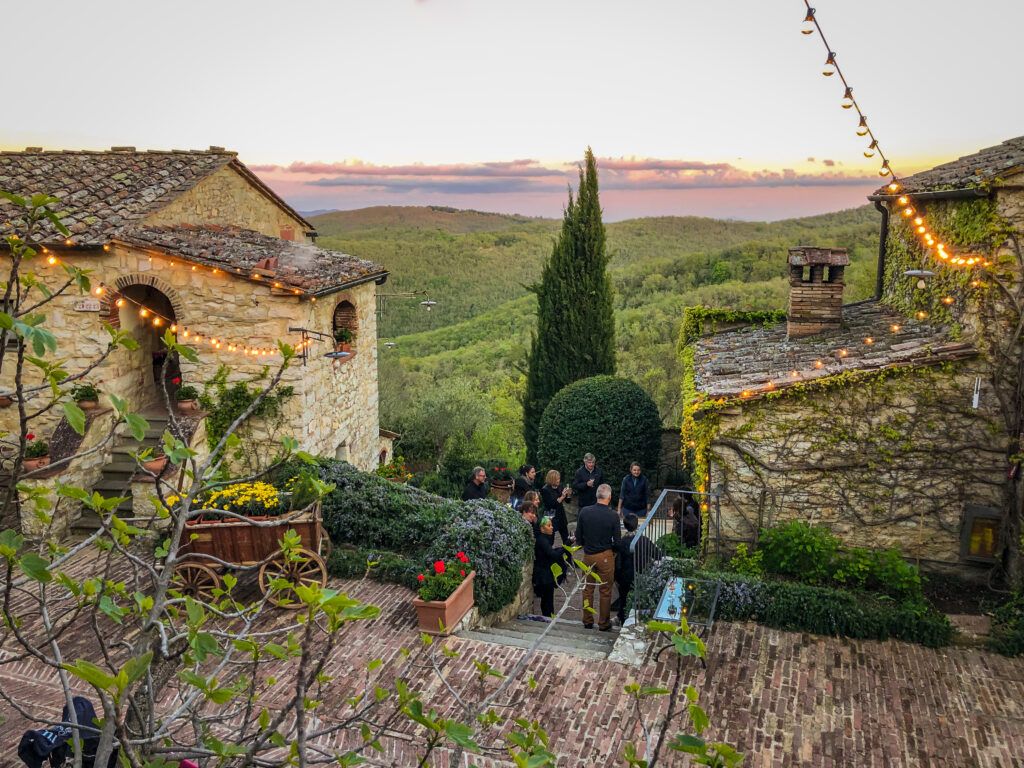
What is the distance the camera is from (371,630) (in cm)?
883

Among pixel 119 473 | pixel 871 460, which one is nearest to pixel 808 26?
pixel 871 460

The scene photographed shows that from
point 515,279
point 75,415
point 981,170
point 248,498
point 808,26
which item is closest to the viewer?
point 75,415

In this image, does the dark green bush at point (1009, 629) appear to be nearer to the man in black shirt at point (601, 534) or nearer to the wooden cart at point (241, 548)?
the man in black shirt at point (601, 534)

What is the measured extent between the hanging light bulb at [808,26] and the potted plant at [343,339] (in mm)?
8961

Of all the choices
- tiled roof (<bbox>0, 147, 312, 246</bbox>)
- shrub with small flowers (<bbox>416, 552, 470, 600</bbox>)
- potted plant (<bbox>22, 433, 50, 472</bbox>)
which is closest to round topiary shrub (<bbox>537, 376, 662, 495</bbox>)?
shrub with small flowers (<bbox>416, 552, 470, 600</bbox>)

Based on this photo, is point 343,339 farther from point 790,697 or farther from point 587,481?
point 790,697

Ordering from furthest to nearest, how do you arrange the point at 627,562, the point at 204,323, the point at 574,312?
the point at 574,312 → the point at 204,323 → the point at 627,562

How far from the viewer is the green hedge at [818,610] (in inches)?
320

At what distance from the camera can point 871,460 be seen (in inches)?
362

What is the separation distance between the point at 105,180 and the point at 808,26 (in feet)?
36.3

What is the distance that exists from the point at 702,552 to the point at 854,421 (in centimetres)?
243

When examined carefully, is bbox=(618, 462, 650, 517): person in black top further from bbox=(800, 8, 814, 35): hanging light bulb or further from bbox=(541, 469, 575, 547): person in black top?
bbox=(800, 8, 814, 35): hanging light bulb

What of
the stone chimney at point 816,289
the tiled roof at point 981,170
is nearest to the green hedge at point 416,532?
the stone chimney at point 816,289

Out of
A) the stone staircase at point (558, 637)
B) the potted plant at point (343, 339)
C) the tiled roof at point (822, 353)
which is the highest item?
the tiled roof at point (822, 353)
